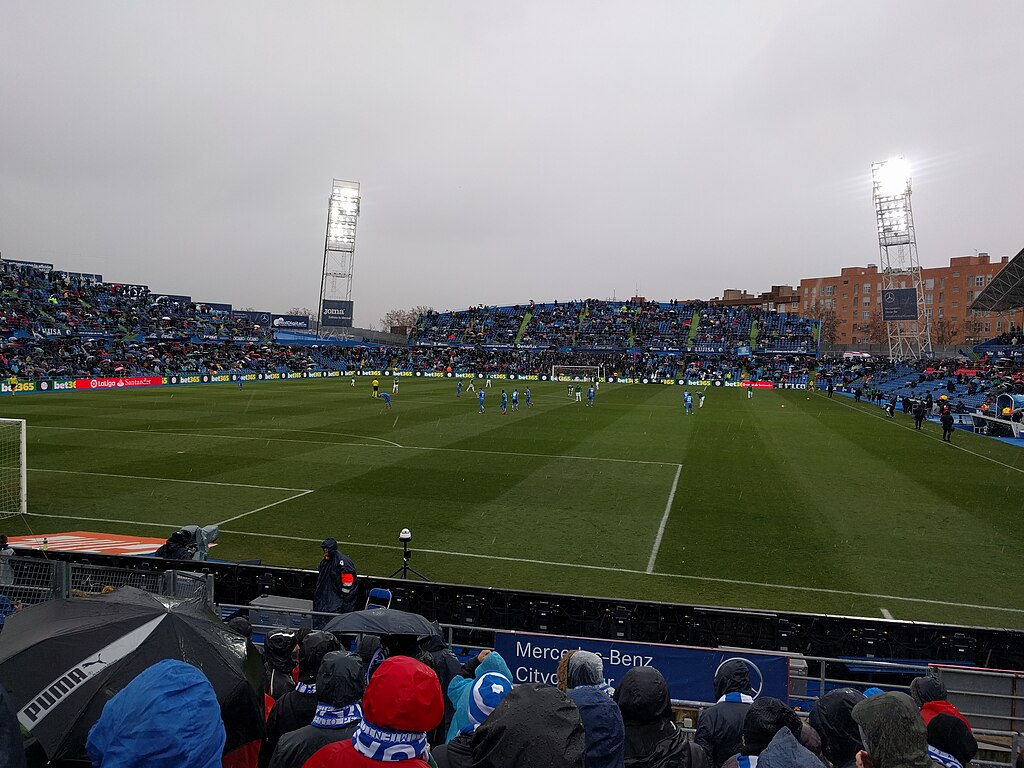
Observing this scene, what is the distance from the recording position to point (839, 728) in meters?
3.81

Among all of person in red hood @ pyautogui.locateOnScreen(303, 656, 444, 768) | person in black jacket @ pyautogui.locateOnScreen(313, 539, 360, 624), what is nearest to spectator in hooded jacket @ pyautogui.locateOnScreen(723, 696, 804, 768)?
person in red hood @ pyautogui.locateOnScreen(303, 656, 444, 768)

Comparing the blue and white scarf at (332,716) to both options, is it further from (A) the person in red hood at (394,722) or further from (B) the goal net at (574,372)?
(B) the goal net at (574,372)

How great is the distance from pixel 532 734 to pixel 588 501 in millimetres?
15295

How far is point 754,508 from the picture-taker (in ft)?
56.7

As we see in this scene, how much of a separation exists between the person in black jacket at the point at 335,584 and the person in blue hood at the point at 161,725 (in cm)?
640

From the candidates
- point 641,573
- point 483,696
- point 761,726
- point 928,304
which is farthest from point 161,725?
point 928,304

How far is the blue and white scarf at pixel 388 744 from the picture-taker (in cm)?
262

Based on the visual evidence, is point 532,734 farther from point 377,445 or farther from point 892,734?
point 377,445

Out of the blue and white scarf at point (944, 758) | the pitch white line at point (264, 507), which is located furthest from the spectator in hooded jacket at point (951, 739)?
the pitch white line at point (264, 507)

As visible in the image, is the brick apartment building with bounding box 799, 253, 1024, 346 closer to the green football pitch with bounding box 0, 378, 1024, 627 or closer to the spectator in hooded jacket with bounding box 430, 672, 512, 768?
the green football pitch with bounding box 0, 378, 1024, 627

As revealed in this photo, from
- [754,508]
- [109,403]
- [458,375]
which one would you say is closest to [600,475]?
[754,508]

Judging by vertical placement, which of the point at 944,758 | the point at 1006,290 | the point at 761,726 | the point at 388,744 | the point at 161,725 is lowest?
the point at 944,758

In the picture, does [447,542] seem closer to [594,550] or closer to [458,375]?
[594,550]

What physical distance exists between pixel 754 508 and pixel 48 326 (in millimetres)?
66473
